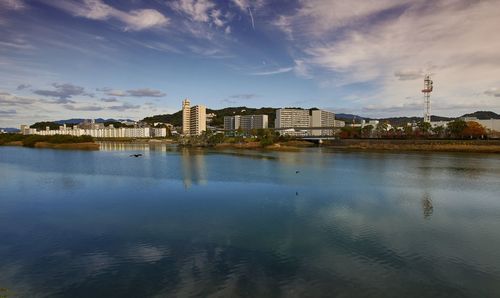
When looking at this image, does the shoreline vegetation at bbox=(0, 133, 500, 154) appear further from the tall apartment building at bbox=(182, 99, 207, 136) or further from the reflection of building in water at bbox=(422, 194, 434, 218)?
the tall apartment building at bbox=(182, 99, 207, 136)

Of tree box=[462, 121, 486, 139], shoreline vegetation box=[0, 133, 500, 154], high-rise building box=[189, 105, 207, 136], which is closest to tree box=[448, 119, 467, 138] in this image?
tree box=[462, 121, 486, 139]

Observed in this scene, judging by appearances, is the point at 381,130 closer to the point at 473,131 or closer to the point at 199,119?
the point at 473,131

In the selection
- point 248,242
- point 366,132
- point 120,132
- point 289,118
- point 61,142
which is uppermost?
point 289,118

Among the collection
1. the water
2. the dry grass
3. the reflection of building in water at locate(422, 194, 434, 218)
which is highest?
the dry grass

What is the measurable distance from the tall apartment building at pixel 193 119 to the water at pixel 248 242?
152 metres

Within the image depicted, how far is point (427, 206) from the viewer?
18688mm

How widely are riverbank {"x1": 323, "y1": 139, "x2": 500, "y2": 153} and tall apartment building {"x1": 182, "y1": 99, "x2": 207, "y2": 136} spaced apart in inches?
3857

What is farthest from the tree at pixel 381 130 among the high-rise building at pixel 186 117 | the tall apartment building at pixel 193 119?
the high-rise building at pixel 186 117

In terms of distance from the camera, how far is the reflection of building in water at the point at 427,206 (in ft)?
55.9

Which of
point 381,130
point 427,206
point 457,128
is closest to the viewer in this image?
point 427,206

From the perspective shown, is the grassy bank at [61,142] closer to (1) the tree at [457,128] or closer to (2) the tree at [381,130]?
(2) the tree at [381,130]

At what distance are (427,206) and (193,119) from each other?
560 ft

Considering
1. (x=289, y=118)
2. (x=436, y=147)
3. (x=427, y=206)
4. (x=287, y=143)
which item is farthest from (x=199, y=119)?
(x=427, y=206)

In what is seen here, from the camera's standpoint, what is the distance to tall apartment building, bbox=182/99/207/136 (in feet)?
576
